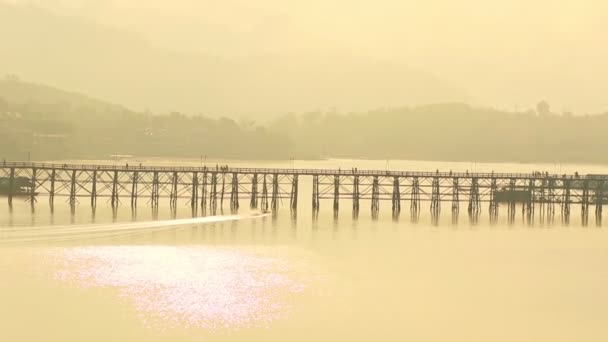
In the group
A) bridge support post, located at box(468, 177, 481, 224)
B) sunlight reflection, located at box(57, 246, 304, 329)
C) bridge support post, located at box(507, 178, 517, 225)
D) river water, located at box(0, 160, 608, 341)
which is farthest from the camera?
bridge support post, located at box(468, 177, 481, 224)

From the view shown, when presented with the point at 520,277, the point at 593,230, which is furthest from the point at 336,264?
the point at 593,230

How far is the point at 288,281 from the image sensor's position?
43.1 meters

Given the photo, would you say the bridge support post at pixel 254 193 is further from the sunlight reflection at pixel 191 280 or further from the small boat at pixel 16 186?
the sunlight reflection at pixel 191 280

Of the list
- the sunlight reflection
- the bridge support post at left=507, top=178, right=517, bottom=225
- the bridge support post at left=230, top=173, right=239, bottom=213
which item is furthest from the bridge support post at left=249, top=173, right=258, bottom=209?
the bridge support post at left=507, top=178, right=517, bottom=225

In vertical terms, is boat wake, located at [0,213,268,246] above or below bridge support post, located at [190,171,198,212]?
below

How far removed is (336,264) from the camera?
1938 inches

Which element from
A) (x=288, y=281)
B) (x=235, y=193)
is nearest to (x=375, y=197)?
(x=235, y=193)

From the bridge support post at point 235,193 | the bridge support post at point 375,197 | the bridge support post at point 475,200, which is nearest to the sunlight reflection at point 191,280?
the bridge support post at point 235,193

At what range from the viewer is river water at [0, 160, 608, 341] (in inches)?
1348

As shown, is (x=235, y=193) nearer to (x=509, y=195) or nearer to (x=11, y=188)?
(x=11, y=188)

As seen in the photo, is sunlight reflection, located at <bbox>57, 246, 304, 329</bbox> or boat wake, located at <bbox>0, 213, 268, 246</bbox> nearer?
sunlight reflection, located at <bbox>57, 246, 304, 329</bbox>

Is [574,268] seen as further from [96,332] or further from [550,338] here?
[96,332]

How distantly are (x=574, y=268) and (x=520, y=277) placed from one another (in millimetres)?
5476

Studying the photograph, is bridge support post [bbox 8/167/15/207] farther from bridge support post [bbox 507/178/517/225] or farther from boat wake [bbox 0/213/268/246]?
bridge support post [bbox 507/178/517/225]
